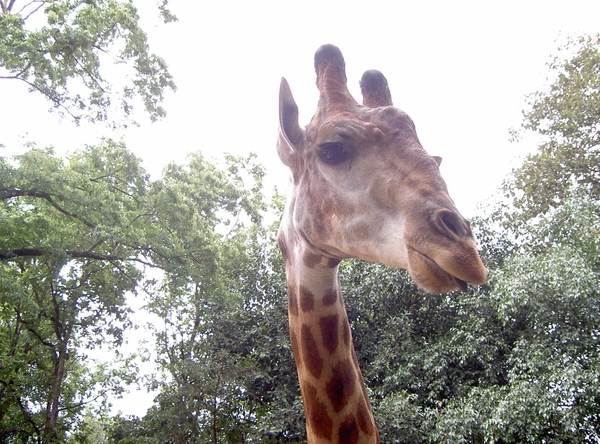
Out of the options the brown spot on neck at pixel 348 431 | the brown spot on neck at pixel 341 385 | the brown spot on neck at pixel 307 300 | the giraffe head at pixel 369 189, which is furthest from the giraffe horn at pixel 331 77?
the brown spot on neck at pixel 348 431

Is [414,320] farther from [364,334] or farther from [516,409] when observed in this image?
[516,409]

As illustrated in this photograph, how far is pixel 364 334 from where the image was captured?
12.5 meters

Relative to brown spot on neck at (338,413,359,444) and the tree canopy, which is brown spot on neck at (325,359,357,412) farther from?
the tree canopy

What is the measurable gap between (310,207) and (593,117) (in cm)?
1502

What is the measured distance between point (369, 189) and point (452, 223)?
548 millimetres

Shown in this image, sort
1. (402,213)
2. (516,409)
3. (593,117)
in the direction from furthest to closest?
(593,117)
(516,409)
(402,213)

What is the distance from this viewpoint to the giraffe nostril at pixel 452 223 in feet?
5.44

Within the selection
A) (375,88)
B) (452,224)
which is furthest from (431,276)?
(375,88)

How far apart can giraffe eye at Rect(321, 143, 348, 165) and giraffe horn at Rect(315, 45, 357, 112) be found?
1.14 ft

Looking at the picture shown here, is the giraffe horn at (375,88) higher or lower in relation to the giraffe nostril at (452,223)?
higher

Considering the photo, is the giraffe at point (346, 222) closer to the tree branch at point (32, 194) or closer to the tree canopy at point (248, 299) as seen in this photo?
the tree canopy at point (248, 299)

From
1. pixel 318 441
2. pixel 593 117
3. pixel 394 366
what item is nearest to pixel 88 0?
pixel 394 366

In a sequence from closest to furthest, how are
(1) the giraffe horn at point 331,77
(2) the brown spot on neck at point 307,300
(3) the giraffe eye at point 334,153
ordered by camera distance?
(3) the giraffe eye at point 334,153
(1) the giraffe horn at point 331,77
(2) the brown spot on neck at point 307,300

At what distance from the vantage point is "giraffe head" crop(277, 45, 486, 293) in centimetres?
169
